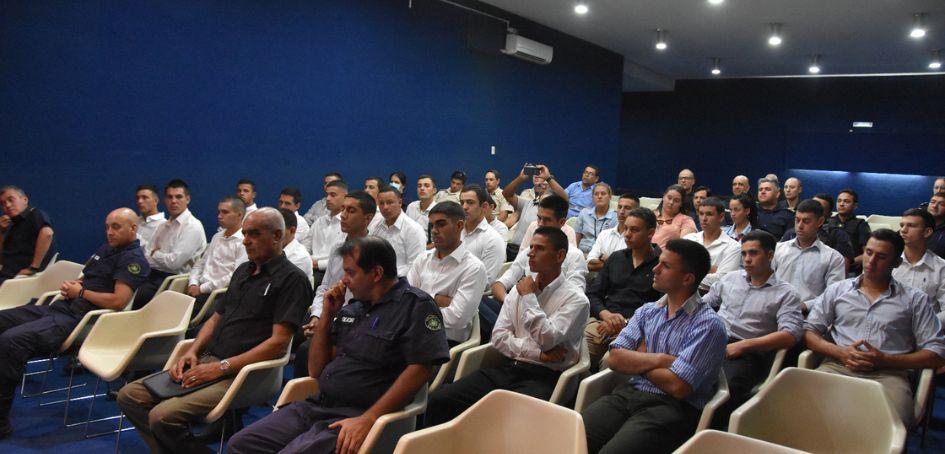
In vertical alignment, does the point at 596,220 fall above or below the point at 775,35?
below

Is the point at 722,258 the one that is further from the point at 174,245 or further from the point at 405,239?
the point at 174,245

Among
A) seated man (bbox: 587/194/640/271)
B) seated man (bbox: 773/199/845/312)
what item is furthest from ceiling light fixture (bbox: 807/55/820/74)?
seated man (bbox: 773/199/845/312)

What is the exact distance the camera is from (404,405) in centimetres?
254

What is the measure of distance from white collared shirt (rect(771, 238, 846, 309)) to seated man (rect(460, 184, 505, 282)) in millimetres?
1850

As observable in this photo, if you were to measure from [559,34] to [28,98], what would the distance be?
25.5 ft

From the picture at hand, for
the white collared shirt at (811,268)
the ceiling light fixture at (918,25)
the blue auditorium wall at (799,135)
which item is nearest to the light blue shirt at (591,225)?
the white collared shirt at (811,268)

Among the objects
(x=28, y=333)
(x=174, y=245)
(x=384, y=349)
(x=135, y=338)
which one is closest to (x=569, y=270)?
(x=384, y=349)

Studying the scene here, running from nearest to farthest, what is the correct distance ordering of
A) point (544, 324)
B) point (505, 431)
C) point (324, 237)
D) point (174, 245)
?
point (505, 431)
point (544, 324)
point (174, 245)
point (324, 237)

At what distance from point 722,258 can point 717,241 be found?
0.18 meters

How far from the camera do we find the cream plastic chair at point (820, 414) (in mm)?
2486

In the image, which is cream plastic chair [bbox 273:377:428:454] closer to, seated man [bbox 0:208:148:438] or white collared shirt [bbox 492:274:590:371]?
white collared shirt [bbox 492:274:590:371]

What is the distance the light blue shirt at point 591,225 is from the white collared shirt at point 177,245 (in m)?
3.33

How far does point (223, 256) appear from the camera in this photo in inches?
189

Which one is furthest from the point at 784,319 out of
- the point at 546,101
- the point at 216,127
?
the point at 546,101
